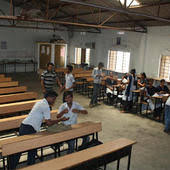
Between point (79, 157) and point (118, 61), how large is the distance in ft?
35.1

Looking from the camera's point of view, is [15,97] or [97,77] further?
[97,77]

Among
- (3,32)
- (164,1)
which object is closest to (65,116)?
(164,1)

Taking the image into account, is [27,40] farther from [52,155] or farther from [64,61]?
[52,155]

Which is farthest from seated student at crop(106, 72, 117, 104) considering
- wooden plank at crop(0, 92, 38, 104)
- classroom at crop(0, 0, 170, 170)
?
wooden plank at crop(0, 92, 38, 104)

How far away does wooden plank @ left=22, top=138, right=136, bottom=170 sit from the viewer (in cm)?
281

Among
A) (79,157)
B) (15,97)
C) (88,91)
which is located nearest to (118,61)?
(88,91)

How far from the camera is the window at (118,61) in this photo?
12.7 metres

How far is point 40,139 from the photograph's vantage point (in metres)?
3.39

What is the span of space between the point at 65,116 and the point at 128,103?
424 centimetres

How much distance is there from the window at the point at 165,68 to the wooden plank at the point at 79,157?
7804 millimetres

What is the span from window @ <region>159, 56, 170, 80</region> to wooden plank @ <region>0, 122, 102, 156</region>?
7550 mm

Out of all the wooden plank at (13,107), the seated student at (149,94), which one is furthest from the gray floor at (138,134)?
the wooden plank at (13,107)

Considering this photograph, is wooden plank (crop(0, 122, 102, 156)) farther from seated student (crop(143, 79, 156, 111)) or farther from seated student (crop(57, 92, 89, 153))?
seated student (crop(143, 79, 156, 111))

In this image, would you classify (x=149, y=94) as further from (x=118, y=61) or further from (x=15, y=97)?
(x=118, y=61)
